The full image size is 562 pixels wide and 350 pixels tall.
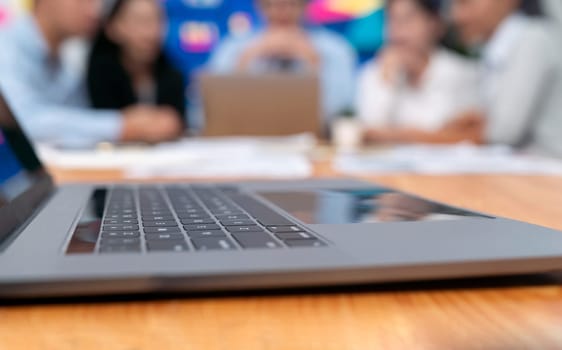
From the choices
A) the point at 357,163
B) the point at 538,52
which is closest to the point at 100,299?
the point at 357,163

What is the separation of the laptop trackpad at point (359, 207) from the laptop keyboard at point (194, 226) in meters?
0.02

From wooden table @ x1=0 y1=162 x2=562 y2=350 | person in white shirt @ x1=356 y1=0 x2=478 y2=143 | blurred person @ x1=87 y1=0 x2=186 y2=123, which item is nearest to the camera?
wooden table @ x1=0 y1=162 x2=562 y2=350

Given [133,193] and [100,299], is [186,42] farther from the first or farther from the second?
[100,299]

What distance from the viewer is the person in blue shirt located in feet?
10.3

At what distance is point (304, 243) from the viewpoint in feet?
0.93

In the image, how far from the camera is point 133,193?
53cm

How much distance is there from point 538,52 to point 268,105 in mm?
906

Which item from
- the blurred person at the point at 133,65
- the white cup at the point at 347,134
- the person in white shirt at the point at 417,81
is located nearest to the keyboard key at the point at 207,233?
the white cup at the point at 347,134

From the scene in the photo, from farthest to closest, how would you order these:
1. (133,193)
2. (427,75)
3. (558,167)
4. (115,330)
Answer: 1. (427,75)
2. (558,167)
3. (133,193)
4. (115,330)

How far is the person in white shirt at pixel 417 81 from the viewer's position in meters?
2.39

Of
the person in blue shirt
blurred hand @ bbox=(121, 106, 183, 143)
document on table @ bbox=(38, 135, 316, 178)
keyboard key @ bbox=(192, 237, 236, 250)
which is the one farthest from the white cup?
the person in blue shirt

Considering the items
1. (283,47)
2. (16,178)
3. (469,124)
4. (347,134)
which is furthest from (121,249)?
(283,47)

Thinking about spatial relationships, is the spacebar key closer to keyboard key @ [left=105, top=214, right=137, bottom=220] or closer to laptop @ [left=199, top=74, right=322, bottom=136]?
keyboard key @ [left=105, top=214, right=137, bottom=220]

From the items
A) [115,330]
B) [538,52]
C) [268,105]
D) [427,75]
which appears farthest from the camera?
[427,75]
